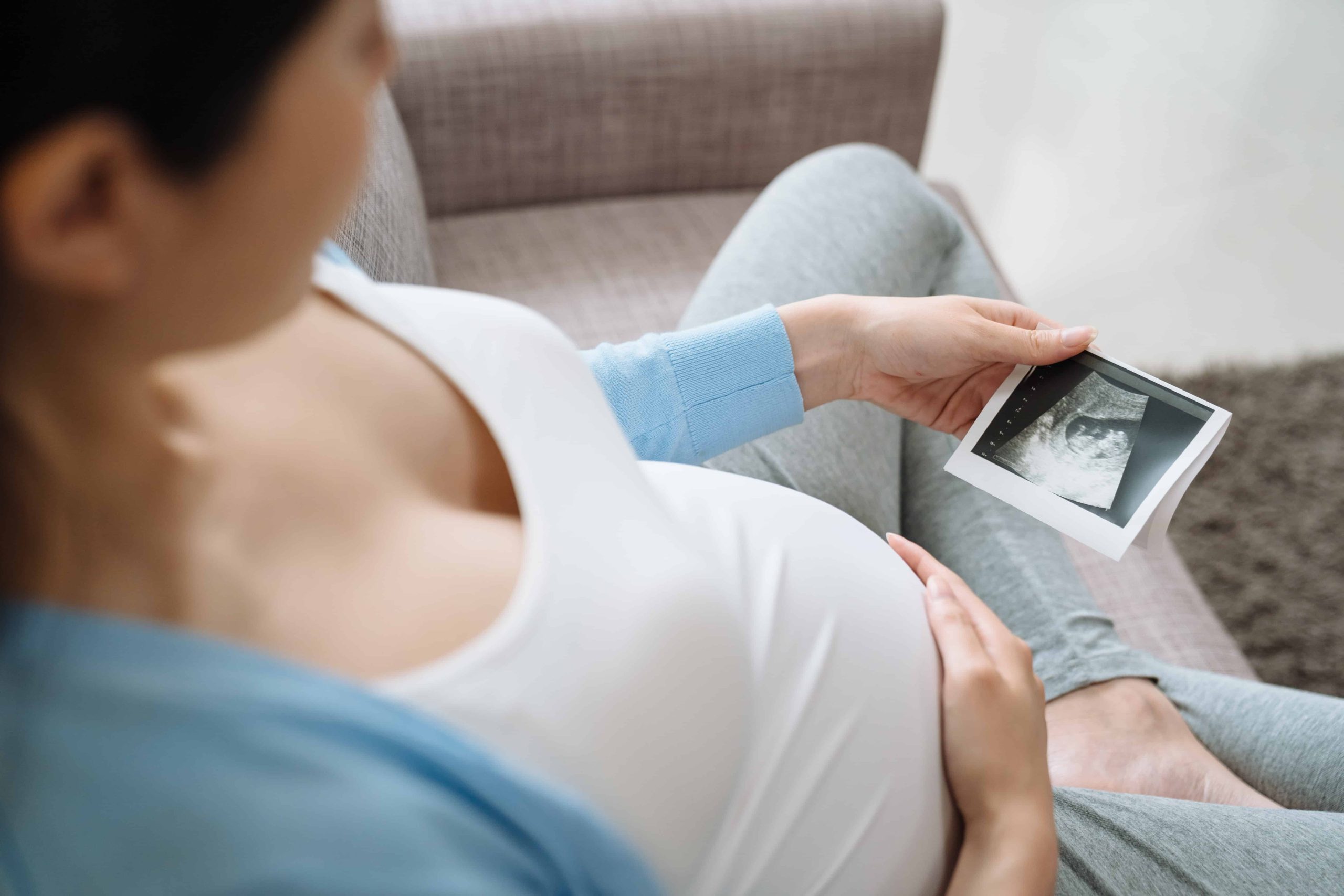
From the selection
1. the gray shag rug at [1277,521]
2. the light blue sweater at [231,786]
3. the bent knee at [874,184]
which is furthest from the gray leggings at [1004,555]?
the gray shag rug at [1277,521]

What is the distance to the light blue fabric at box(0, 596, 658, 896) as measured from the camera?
0.41m

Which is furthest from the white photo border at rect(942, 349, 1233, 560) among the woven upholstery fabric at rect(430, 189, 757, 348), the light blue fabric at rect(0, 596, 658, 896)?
the light blue fabric at rect(0, 596, 658, 896)

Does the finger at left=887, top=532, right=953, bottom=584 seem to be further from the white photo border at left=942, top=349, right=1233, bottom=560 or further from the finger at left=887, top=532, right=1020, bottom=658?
the white photo border at left=942, top=349, right=1233, bottom=560

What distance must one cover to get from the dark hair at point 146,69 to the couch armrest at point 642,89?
1008 mm

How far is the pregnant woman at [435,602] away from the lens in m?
0.39

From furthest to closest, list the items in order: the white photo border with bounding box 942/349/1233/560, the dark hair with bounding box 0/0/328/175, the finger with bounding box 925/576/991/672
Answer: the white photo border with bounding box 942/349/1233/560 → the finger with bounding box 925/576/991/672 → the dark hair with bounding box 0/0/328/175

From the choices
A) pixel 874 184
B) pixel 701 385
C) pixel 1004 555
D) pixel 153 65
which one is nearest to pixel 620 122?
pixel 874 184

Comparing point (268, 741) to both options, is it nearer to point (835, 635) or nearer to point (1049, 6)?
point (835, 635)

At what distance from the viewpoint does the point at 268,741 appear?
432 millimetres

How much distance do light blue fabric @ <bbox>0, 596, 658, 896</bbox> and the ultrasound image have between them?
2.01ft

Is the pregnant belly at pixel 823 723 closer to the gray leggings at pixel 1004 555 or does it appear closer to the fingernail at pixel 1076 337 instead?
the gray leggings at pixel 1004 555

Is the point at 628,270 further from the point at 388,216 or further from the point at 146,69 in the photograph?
the point at 146,69

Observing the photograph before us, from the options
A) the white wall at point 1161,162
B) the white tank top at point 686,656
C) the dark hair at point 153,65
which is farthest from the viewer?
the white wall at point 1161,162

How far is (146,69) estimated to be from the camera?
1.15 feet
